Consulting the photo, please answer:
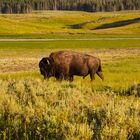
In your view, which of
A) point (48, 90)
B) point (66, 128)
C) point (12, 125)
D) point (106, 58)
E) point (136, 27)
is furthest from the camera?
point (136, 27)

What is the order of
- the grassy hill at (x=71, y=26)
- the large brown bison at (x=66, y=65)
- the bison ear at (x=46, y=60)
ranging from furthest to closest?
the grassy hill at (x=71, y=26)
the large brown bison at (x=66, y=65)
the bison ear at (x=46, y=60)

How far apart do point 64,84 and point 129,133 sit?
28.4ft

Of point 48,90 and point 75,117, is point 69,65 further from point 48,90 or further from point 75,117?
point 75,117

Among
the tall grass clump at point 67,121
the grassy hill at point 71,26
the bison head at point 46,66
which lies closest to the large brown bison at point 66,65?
the bison head at point 46,66

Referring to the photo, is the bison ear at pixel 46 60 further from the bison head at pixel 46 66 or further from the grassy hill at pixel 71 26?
the grassy hill at pixel 71 26

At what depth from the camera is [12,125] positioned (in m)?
9.47

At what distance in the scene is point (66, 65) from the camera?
19.7 m

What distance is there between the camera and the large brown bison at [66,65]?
755 inches

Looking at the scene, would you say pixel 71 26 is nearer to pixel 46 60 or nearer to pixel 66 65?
pixel 66 65

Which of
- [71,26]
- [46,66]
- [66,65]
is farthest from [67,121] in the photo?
[71,26]

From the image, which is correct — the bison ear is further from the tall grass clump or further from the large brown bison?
the tall grass clump

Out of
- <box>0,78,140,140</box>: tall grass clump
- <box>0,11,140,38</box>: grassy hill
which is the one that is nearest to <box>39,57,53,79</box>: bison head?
<box>0,78,140,140</box>: tall grass clump

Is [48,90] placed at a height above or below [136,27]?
above

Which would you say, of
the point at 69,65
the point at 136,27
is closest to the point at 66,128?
the point at 69,65
